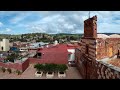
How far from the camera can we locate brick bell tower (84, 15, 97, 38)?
663 centimetres

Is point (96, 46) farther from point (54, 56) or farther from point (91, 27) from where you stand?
point (54, 56)

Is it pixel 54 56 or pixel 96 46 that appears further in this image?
pixel 54 56

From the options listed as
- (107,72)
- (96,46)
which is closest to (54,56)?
(96,46)

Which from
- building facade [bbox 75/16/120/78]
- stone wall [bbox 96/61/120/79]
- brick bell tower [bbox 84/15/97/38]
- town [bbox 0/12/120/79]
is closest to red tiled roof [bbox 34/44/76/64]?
town [bbox 0/12/120/79]

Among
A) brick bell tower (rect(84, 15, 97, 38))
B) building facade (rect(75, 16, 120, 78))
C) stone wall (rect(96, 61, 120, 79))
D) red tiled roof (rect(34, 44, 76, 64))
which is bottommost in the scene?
red tiled roof (rect(34, 44, 76, 64))

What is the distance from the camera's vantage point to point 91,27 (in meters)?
6.89

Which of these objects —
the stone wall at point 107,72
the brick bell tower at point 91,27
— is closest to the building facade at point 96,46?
the brick bell tower at point 91,27

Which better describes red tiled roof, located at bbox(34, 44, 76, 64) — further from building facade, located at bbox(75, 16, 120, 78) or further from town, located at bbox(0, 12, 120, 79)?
building facade, located at bbox(75, 16, 120, 78)

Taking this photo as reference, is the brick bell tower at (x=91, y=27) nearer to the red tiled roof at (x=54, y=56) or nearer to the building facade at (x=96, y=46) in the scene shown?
the building facade at (x=96, y=46)

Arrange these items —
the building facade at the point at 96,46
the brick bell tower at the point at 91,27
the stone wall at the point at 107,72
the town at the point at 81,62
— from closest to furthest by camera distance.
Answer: the stone wall at the point at 107,72, the town at the point at 81,62, the building facade at the point at 96,46, the brick bell tower at the point at 91,27

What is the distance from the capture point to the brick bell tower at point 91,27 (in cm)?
663
